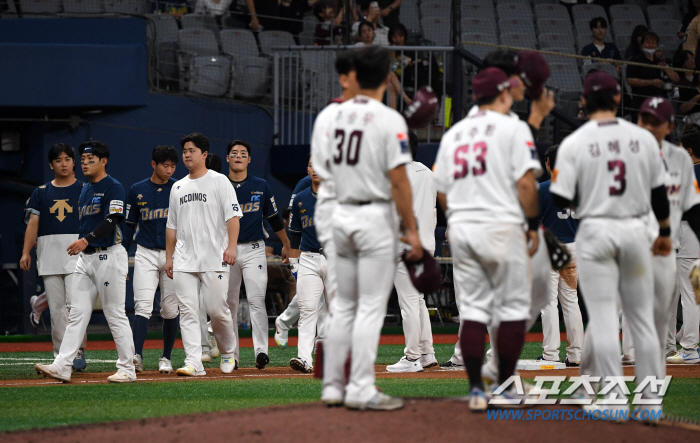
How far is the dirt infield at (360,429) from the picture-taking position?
4.66 meters

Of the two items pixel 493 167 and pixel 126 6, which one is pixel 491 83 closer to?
pixel 493 167

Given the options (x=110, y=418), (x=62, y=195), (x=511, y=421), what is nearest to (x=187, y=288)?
(x=62, y=195)

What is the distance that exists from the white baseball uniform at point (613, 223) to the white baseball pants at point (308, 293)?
4435 mm

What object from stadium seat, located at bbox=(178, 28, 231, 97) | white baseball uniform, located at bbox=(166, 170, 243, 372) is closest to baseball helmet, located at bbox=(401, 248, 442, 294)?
white baseball uniform, located at bbox=(166, 170, 243, 372)

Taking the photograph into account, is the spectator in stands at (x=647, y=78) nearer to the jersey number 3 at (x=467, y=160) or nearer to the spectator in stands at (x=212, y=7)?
the spectator in stands at (x=212, y=7)

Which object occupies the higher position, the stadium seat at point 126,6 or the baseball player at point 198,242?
the stadium seat at point 126,6

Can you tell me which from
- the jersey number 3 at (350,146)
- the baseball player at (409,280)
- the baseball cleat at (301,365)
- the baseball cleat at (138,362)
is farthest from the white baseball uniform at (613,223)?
the baseball cleat at (138,362)

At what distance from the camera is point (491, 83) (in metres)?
5.43

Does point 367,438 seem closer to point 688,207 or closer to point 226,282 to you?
point 688,207

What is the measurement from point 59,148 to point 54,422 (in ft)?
14.1

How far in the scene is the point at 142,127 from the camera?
15734mm

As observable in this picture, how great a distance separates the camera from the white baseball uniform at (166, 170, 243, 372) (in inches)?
354

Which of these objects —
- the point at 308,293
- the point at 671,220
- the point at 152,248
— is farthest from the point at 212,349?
the point at 671,220

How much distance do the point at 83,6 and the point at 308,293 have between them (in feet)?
29.6
